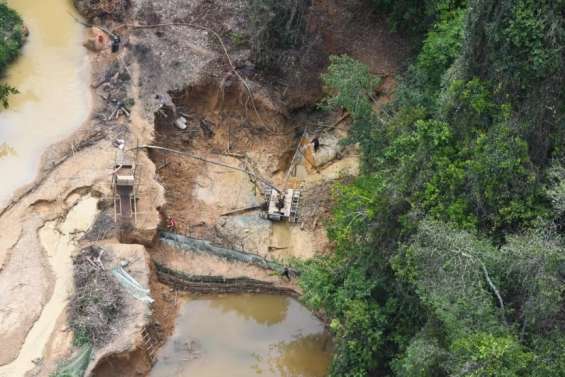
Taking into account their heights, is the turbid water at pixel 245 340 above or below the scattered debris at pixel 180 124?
below

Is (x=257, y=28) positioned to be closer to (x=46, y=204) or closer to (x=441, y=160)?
(x=46, y=204)

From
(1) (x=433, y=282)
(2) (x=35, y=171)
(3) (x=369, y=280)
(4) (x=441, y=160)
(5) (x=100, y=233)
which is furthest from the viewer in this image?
(2) (x=35, y=171)

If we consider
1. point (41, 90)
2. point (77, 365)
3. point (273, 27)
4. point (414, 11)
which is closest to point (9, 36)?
point (41, 90)

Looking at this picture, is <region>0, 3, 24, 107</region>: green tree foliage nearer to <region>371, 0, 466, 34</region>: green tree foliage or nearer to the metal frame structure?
the metal frame structure

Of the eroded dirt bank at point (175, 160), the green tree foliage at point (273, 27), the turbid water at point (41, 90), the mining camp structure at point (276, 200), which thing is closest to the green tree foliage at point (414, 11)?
the eroded dirt bank at point (175, 160)

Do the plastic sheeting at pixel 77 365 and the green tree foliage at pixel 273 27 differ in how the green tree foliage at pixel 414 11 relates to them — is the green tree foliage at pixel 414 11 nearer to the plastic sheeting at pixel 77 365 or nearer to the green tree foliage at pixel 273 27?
the green tree foliage at pixel 273 27

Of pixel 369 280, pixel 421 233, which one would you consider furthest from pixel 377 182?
pixel 421 233

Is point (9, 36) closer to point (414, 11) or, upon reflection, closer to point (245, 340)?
point (245, 340)
